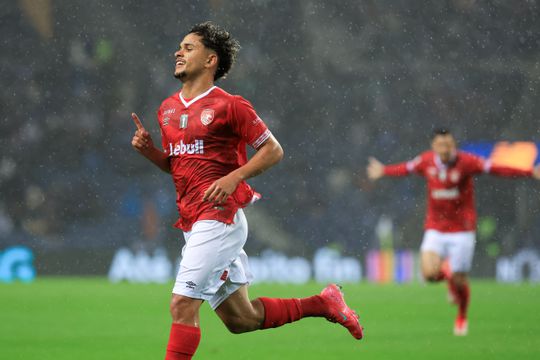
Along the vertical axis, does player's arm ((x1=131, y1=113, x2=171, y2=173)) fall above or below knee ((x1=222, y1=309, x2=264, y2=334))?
above

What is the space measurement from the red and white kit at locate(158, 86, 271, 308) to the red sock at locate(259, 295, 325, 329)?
31cm

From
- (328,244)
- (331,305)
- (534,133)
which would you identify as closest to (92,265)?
(328,244)

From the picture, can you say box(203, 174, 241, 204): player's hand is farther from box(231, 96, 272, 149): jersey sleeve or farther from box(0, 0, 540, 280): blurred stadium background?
box(0, 0, 540, 280): blurred stadium background

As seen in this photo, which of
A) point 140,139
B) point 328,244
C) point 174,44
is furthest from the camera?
point 174,44

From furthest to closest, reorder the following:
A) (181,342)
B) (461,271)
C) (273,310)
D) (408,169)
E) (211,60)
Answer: (408,169) < (461,271) < (273,310) < (211,60) < (181,342)

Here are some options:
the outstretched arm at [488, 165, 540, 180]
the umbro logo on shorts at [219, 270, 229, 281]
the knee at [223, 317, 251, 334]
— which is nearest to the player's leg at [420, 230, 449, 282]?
the outstretched arm at [488, 165, 540, 180]

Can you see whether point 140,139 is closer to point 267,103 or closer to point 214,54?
point 214,54

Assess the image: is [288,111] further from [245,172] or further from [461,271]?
[245,172]

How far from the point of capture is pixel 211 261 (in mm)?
4469

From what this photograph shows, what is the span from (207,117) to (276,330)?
13.6 ft

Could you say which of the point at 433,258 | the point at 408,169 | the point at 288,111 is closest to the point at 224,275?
the point at 433,258

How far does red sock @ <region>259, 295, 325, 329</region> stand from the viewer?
16.5 ft

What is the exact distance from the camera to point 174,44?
19688mm

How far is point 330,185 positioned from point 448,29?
5086mm
